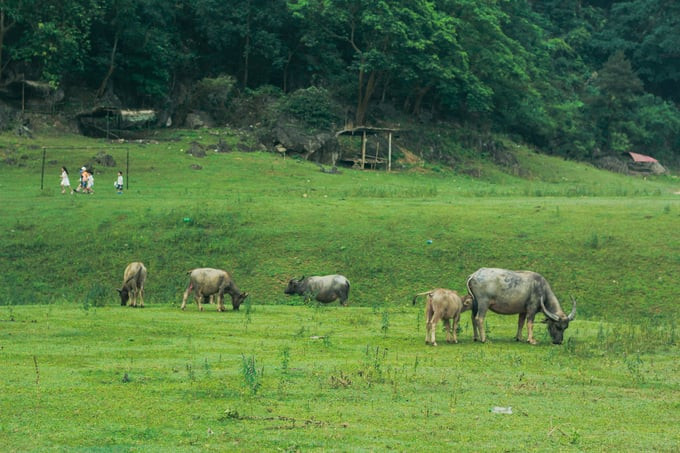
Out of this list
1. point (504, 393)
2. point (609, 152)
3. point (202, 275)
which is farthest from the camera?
point (609, 152)

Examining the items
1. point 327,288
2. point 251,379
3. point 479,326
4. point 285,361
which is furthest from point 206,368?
point 327,288

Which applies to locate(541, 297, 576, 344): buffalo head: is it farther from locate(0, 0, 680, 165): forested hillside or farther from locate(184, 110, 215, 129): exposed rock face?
locate(184, 110, 215, 129): exposed rock face

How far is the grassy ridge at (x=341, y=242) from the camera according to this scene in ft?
93.9

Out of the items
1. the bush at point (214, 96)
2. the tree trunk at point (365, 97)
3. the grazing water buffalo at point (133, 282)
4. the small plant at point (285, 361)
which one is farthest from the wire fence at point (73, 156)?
the small plant at point (285, 361)

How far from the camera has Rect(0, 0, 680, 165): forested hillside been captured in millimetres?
60969

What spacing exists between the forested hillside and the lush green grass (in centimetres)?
4324

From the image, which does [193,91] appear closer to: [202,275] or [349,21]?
[349,21]

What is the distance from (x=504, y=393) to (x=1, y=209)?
27199 mm

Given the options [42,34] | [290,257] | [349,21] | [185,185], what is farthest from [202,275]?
[349,21]

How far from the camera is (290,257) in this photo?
3075 cm

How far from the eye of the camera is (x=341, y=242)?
1257 inches

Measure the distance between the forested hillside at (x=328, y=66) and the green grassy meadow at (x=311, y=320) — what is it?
11423mm

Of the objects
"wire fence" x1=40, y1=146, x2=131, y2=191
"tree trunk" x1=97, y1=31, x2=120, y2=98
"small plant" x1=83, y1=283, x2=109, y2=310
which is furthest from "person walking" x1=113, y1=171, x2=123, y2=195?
"tree trunk" x1=97, y1=31, x2=120, y2=98

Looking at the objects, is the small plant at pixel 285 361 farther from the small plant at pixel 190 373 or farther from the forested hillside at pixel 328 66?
the forested hillside at pixel 328 66
